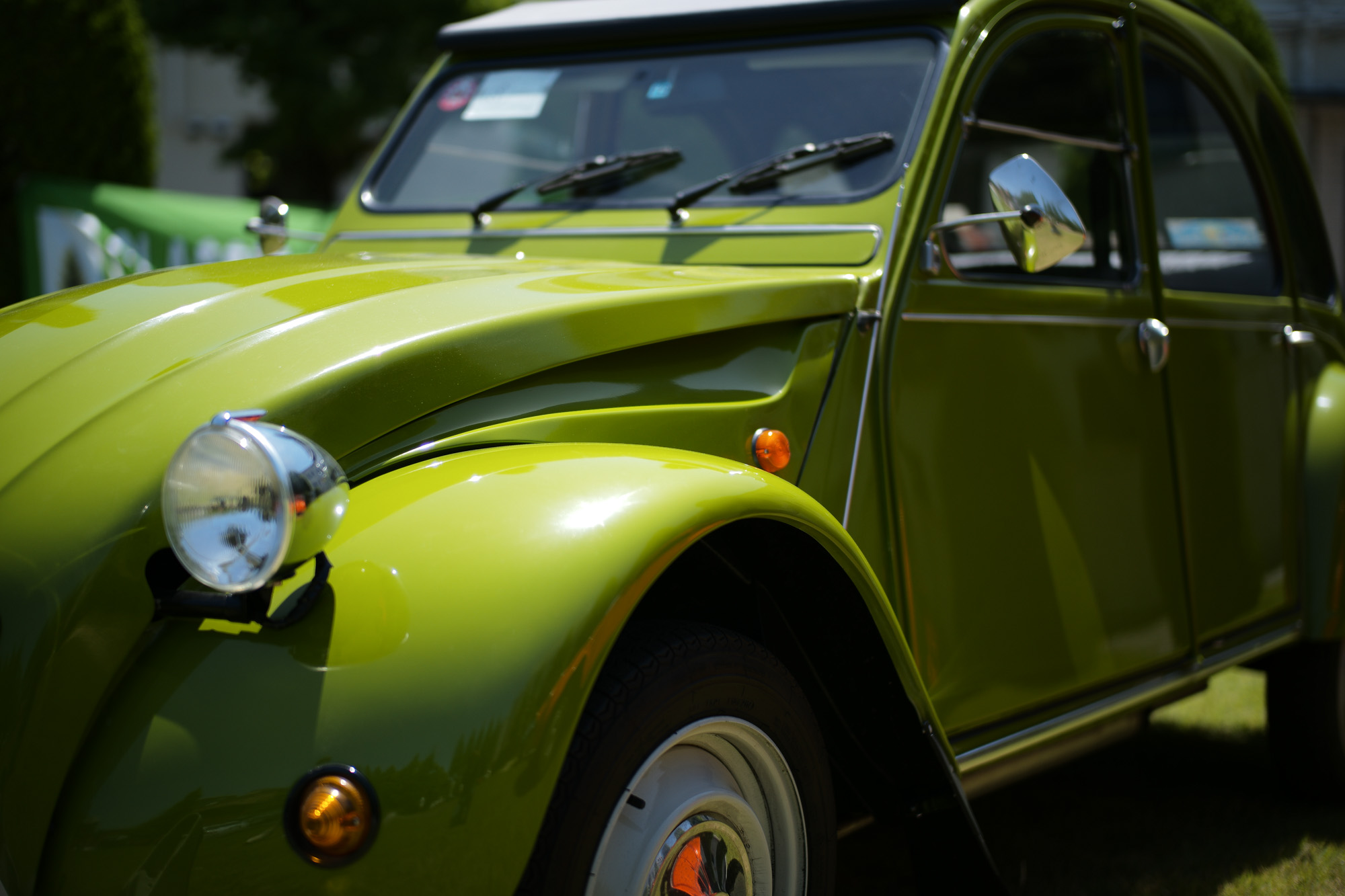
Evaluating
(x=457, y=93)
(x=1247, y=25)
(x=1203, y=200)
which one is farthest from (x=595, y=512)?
(x=1247, y=25)

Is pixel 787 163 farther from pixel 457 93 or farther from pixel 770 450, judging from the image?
pixel 457 93

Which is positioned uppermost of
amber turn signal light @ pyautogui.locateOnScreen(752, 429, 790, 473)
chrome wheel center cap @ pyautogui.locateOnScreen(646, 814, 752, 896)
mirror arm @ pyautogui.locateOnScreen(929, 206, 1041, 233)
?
mirror arm @ pyautogui.locateOnScreen(929, 206, 1041, 233)

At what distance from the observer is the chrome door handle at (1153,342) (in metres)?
2.89

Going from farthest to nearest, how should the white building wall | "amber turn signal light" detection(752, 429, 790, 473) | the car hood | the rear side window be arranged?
the white building wall
the rear side window
"amber turn signal light" detection(752, 429, 790, 473)
the car hood

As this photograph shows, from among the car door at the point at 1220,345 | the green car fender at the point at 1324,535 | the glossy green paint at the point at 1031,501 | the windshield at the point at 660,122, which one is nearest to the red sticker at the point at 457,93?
the windshield at the point at 660,122

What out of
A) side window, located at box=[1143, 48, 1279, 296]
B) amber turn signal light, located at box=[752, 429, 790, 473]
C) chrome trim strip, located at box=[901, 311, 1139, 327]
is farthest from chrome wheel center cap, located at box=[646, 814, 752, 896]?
side window, located at box=[1143, 48, 1279, 296]

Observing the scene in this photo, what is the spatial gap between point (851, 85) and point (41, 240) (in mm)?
6484

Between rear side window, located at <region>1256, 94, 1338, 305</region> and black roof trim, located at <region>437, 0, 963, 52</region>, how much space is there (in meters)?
1.57

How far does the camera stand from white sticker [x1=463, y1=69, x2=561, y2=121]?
3.06 metres

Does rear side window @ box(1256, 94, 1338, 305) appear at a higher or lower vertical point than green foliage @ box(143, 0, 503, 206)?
lower

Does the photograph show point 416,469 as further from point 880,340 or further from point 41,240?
point 41,240

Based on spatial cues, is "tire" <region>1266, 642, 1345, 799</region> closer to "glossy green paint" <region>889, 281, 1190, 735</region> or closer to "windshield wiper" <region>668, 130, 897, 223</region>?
"glossy green paint" <region>889, 281, 1190, 735</region>

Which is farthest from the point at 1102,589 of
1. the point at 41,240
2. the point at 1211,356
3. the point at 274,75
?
the point at 274,75

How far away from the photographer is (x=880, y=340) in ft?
7.34
